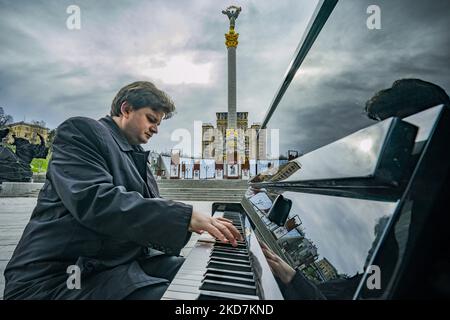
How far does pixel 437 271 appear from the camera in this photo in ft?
1.14

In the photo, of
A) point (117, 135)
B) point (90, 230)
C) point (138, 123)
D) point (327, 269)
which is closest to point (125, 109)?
point (138, 123)

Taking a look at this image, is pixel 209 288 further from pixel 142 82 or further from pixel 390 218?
pixel 142 82

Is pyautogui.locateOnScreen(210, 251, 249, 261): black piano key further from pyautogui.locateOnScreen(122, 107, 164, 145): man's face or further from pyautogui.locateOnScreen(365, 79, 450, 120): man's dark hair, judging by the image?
pyautogui.locateOnScreen(122, 107, 164, 145): man's face

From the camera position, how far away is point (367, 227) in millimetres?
443

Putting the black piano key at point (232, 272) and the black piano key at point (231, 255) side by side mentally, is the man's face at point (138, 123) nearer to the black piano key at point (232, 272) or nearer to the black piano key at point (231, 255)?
the black piano key at point (231, 255)

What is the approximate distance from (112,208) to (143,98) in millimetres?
888

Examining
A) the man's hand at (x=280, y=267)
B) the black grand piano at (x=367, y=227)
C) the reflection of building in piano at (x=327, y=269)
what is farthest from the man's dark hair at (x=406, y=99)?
the man's hand at (x=280, y=267)

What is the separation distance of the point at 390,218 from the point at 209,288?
0.46 m

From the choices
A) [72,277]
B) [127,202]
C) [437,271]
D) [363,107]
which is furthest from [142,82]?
[437,271]

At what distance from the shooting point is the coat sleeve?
75cm

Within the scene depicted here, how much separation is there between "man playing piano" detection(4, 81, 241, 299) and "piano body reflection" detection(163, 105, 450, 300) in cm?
15
